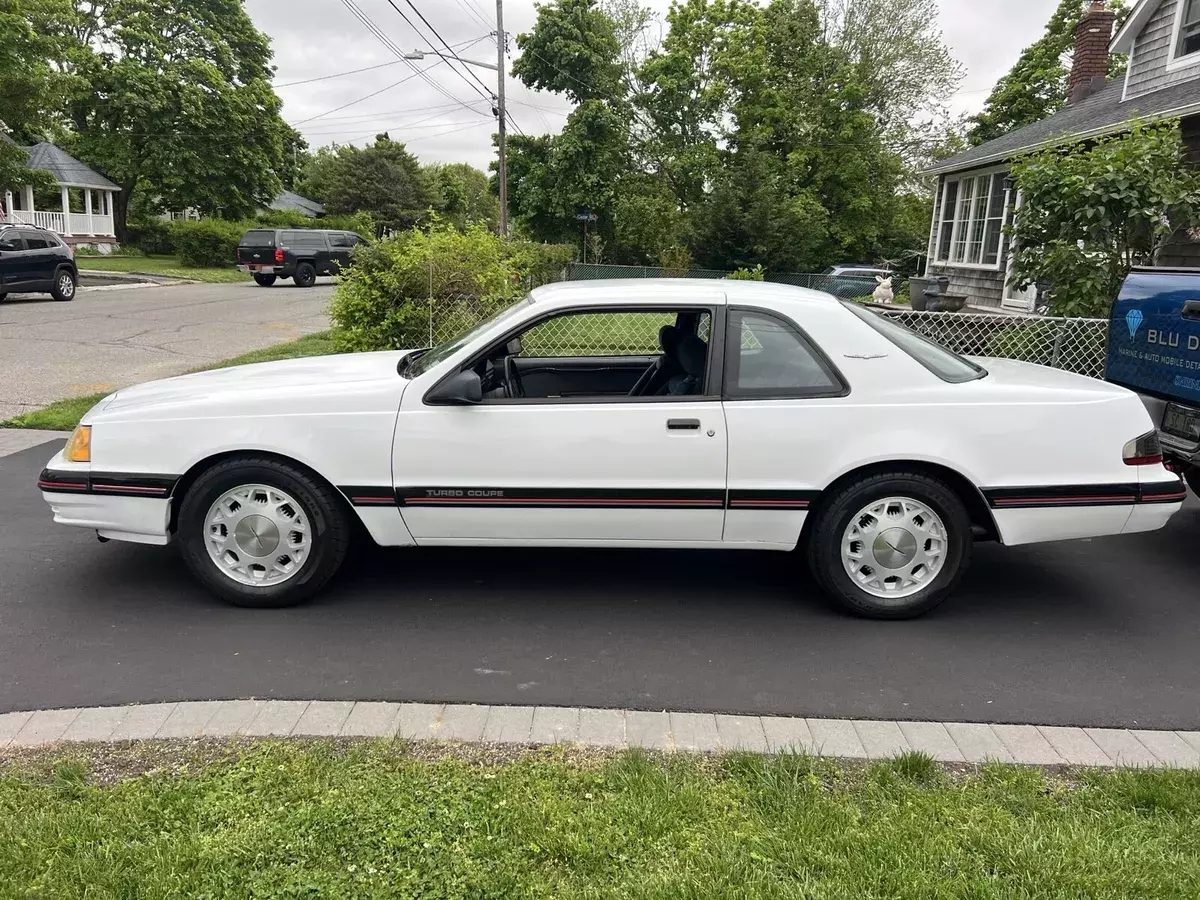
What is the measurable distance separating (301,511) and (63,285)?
19.1 metres

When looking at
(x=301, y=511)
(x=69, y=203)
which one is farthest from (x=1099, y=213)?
(x=69, y=203)

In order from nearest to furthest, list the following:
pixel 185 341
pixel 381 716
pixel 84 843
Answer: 1. pixel 84 843
2. pixel 381 716
3. pixel 185 341

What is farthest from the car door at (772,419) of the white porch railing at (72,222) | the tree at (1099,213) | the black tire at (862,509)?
the white porch railing at (72,222)

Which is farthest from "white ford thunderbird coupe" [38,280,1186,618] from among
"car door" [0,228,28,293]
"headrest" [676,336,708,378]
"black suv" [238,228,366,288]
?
"black suv" [238,228,366,288]

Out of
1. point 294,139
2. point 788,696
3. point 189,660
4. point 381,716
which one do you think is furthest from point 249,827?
point 294,139

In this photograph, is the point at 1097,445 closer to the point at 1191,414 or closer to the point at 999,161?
the point at 1191,414

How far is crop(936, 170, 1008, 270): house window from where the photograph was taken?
61.2 ft

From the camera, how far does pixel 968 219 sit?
20.2m

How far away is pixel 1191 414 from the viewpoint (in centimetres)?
472

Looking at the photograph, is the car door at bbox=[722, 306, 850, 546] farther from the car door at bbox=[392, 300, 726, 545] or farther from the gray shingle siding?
the gray shingle siding

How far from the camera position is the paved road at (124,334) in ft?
33.4

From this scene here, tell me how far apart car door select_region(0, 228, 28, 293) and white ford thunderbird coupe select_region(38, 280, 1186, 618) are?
17.2 meters

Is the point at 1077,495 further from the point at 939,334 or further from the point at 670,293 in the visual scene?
the point at 939,334

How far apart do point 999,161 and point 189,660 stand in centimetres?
1838
